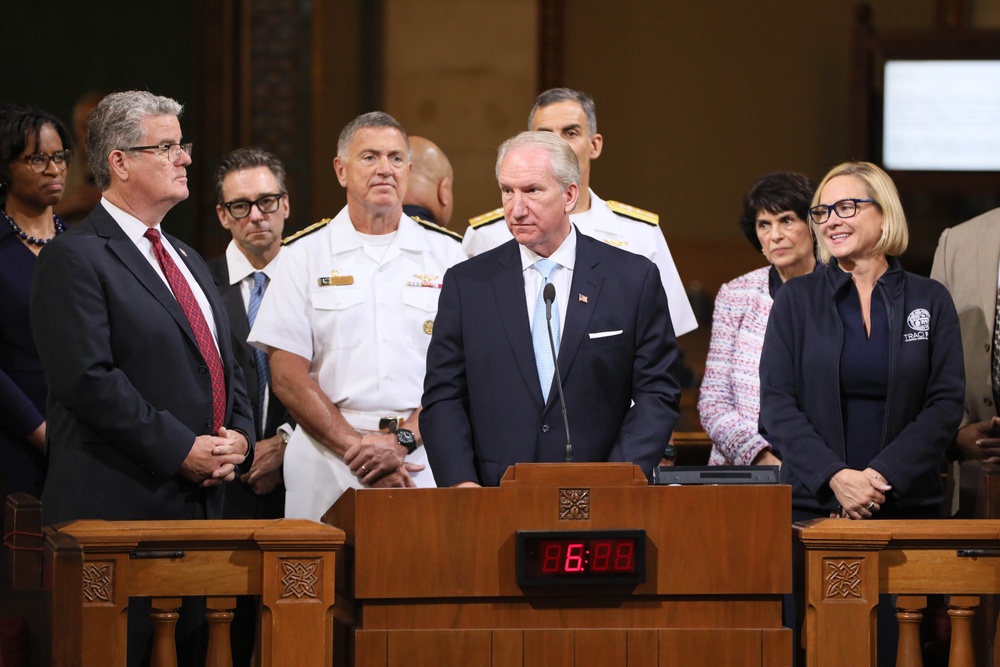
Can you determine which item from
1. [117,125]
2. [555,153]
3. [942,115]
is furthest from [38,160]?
[942,115]

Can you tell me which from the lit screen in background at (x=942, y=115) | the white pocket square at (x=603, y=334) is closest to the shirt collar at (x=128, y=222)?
the white pocket square at (x=603, y=334)

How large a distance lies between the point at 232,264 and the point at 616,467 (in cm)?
194

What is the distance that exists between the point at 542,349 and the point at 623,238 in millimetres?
1035

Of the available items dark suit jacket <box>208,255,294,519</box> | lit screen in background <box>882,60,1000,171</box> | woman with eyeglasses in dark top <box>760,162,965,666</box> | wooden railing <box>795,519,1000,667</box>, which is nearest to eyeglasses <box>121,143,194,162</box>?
dark suit jacket <box>208,255,294,519</box>

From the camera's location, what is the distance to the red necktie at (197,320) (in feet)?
10.3

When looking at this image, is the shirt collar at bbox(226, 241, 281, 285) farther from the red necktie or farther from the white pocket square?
the white pocket square

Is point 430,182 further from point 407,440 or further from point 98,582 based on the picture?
point 98,582

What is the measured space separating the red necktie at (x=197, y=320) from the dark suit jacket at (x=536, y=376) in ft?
1.51

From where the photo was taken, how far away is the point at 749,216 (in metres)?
4.01

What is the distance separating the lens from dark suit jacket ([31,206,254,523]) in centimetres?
293

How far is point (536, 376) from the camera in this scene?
309cm

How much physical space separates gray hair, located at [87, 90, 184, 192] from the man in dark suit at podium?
770mm

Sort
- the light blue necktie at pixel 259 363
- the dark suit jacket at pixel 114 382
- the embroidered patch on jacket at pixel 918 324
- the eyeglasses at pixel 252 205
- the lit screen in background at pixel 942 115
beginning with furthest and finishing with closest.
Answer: the lit screen in background at pixel 942 115 < the eyeglasses at pixel 252 205 < the light blue necktie at pixel 259 363 < the embroidered patch on jacket at pixel 918 324 < the dark suit jacket at pixel 114 382

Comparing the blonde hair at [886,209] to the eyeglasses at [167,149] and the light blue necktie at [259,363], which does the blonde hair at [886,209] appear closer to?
the eyeglasses at [167,149]
